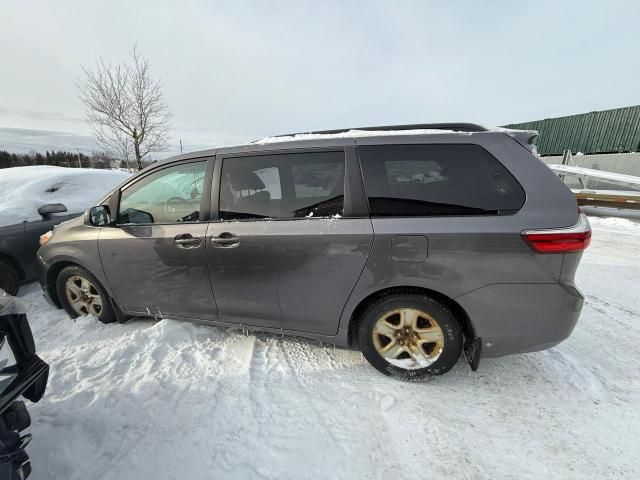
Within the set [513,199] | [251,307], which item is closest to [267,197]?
[251,307]

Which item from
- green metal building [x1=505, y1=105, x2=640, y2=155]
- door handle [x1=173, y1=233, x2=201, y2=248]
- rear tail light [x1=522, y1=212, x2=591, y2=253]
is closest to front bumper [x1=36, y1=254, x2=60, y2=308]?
door handle [x1=173, y1=233, x2=201, y2=248]

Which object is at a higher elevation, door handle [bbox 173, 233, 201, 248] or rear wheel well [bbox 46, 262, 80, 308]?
door handle [bbox 173, 233, 201, 248]

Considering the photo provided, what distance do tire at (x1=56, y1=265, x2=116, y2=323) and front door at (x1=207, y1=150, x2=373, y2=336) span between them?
1.46 meters

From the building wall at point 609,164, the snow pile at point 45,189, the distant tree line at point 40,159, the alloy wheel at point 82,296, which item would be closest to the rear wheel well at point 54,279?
the alloy wheel at point 82,296

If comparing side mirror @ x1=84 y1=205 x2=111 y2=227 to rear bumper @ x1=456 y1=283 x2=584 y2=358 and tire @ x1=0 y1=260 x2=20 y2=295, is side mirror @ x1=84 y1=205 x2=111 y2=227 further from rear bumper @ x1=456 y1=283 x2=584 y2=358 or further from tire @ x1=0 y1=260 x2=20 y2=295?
rear bumper @ x1=456 y1=283 x2=584 y2=358

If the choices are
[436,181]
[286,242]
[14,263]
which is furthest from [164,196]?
[14,263]

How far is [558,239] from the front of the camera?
1.95m

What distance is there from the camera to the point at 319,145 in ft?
7.93

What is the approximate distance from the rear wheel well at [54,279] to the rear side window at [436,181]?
3.33m

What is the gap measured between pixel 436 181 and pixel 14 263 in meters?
5.12

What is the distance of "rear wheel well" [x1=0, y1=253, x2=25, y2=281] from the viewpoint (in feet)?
12.6

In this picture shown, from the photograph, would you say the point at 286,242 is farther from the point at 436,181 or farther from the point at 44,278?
the point at 44,278

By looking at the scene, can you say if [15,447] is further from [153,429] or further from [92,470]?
[153,429]

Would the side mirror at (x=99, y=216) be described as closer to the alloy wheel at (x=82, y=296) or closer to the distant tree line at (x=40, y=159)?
the alloy wheel at (x=82, y=296)
